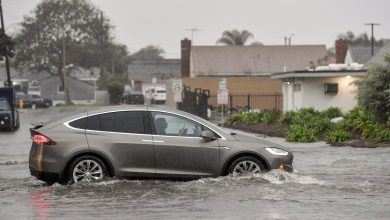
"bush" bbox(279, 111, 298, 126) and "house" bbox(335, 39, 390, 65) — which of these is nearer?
"bush" bbox(279, 111, 298, 126)

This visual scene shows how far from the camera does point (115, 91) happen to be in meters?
101

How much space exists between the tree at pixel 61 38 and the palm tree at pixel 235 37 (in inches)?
622

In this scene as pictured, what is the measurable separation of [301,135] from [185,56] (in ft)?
171

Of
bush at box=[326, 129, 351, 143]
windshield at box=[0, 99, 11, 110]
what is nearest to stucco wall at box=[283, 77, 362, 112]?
bush at box=[326, 129, 351, 143]

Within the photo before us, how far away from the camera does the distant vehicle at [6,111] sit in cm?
4166

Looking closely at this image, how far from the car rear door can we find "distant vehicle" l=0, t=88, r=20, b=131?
2844 cm

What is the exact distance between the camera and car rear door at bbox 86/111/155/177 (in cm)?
1400

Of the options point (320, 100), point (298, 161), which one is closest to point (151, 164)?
point (298, 161)

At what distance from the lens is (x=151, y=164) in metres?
14.1

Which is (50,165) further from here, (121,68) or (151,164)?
(121,68)

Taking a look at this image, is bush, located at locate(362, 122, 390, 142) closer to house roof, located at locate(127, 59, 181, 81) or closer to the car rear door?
the car rear door

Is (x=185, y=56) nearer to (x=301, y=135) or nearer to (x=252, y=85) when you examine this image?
(x=252, y=85)

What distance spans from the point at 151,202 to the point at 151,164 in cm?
186

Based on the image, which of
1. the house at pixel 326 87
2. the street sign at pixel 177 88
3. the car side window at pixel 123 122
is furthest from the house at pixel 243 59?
the car side window at pixel 123 122
